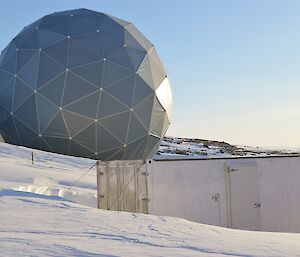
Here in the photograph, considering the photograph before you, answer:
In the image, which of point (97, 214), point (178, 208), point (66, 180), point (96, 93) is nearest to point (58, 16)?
point (96, 93)

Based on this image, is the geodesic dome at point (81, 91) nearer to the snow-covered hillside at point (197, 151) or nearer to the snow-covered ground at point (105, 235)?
the snow-covered hillside at point (197, 151)

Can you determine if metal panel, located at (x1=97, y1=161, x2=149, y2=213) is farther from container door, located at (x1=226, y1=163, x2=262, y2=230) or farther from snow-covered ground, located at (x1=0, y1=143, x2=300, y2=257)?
container door, located at (x1=226, y1=163, x2=262, y2=230)

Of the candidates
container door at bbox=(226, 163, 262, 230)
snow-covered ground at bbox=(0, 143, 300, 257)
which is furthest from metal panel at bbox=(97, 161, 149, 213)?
container door at bbox=(226, 163, 262, 230)

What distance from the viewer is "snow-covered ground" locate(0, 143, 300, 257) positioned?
11.9 ft

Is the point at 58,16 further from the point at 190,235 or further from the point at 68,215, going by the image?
the point at 190,235

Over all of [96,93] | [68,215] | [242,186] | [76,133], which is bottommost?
[68,215]

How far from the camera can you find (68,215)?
204 inches

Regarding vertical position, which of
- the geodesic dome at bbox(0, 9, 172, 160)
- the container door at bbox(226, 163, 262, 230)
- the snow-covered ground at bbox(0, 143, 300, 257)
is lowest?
the snow-covered ground at bbox(0, 143, 300, 257)

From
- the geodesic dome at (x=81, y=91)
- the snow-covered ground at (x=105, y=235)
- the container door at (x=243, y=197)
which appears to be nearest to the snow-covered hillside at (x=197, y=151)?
the geodesic dome at (x=81, y=91)

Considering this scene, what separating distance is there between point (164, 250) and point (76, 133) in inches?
368

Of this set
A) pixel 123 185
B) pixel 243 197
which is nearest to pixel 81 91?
pixel 123 185

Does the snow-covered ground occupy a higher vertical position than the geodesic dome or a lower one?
lower

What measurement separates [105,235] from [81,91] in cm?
885

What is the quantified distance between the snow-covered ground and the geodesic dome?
5.77 metres
